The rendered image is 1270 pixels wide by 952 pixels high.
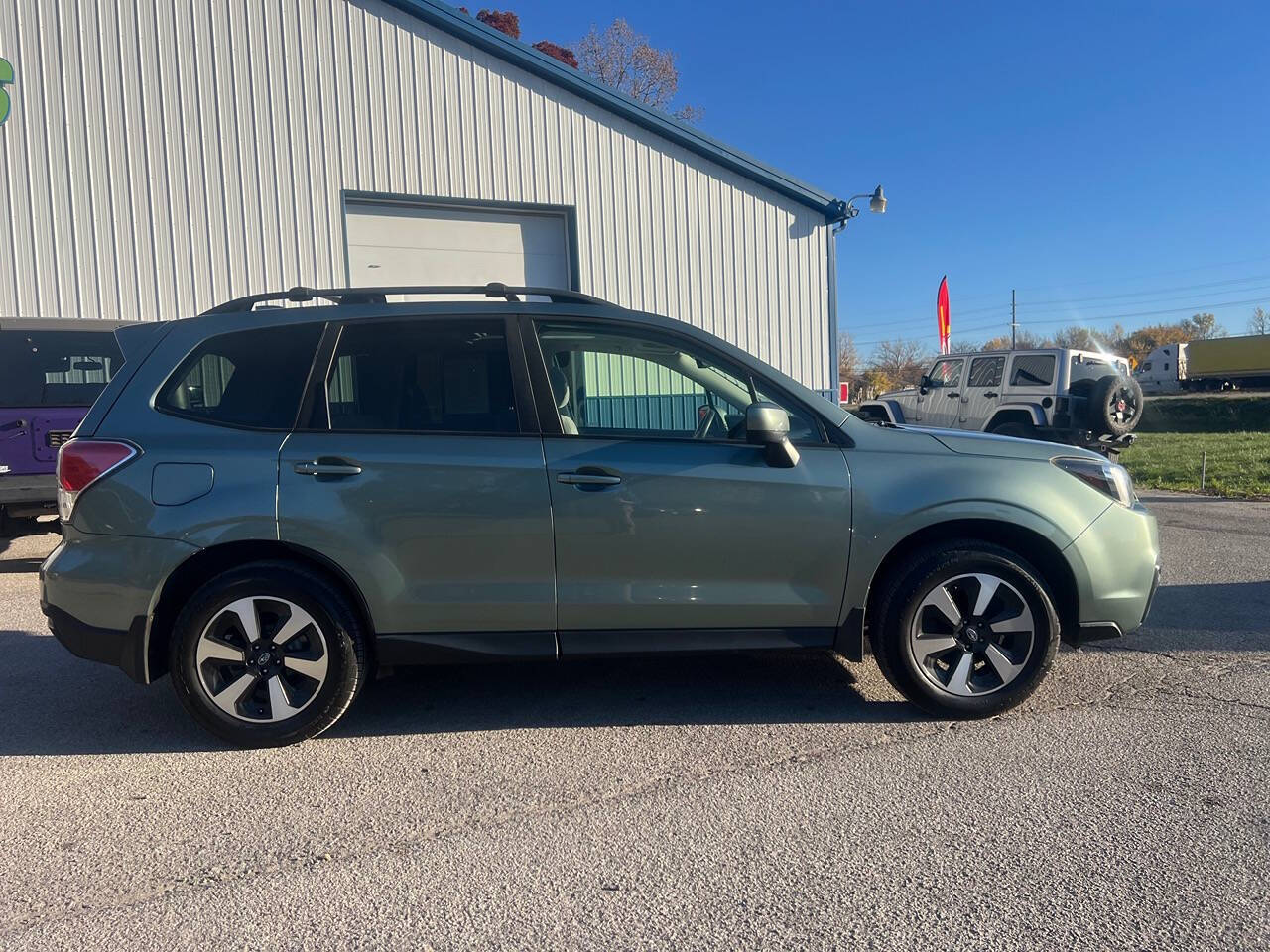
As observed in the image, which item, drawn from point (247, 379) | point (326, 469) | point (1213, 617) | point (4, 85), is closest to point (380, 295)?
point (247, 379)

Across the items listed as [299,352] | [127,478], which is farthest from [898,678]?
[127,478]

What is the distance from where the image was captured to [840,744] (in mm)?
3705

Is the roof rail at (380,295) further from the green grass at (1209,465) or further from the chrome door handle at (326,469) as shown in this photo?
the green grass at (1209,465)

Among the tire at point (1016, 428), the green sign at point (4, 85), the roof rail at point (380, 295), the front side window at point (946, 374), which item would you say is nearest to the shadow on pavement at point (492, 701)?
the roof rail at point (380, 295)

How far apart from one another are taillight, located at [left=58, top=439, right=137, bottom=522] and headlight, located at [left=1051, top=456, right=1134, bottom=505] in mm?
3974

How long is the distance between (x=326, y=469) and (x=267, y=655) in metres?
0.81

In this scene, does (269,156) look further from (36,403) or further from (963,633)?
(963,633)

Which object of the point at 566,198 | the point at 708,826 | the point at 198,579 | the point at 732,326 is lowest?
the point at 708,826

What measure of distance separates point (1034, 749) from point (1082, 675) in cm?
111

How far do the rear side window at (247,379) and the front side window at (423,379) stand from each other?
0.16m

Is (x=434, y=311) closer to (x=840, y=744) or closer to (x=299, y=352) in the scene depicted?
(x=299, y=352)

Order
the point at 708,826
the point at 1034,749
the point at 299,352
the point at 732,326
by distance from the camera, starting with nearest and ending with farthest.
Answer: the point at 708,826 < the point at 1034,749 < the point at 299,352 < the point at 732,326

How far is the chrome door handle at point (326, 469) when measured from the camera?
12.1 ft

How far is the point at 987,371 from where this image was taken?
15391 mm
